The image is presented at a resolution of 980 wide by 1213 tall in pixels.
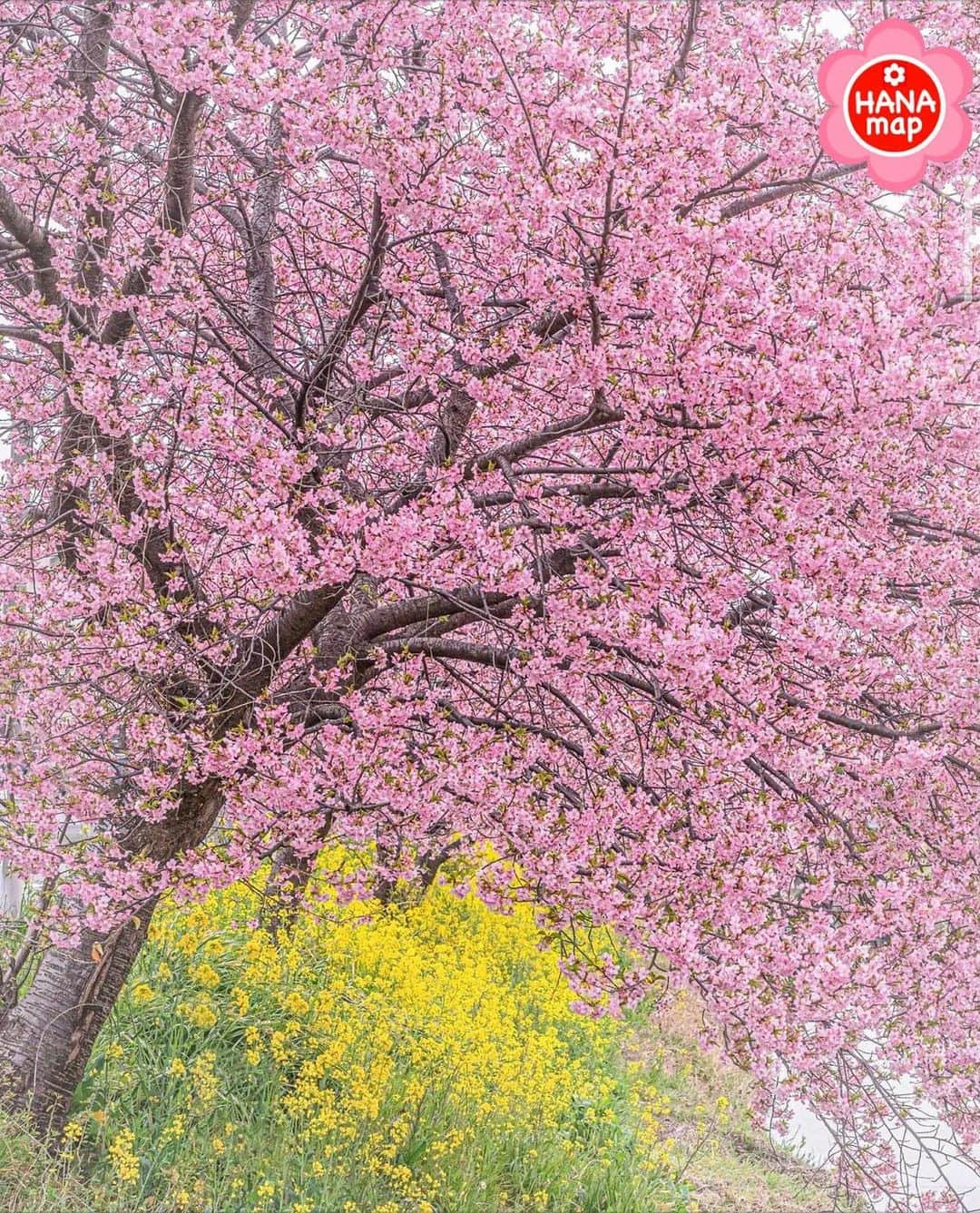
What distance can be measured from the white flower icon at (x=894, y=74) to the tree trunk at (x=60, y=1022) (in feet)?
17.4

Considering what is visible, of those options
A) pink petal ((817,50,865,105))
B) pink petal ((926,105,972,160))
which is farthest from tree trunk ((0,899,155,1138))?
pink petal ((926,105,972,160))

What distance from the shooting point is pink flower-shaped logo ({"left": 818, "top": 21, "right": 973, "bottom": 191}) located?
14.0ft

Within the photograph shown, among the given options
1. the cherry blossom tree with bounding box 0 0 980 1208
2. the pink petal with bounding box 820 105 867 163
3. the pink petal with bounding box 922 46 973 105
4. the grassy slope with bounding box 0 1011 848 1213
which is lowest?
the grassy slope with bounding box 0 1011 848 1213

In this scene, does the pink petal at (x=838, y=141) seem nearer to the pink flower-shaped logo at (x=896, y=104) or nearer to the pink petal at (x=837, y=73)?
the pink flower-shaped logo at (x=896, y=104)

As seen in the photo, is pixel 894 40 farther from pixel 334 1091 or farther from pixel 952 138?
pixel 334 1091

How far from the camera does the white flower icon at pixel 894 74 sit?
179 inches

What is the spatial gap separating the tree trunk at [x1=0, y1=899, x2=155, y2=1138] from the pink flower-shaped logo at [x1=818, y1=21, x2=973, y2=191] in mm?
4860

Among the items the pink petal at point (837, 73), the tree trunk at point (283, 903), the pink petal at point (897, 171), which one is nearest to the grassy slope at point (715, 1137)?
the tree trunk at point (283, 903)

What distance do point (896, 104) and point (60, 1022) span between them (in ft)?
18.9

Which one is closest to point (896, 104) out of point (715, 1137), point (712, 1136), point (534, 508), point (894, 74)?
point (894, 74)

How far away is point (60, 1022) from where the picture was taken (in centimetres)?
479

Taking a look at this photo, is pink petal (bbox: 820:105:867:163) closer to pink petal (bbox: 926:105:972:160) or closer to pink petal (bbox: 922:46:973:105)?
pink petal (bbox: 926:105:972:160)

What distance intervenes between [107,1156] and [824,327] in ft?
15.5

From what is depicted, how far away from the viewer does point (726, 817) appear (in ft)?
15.4
